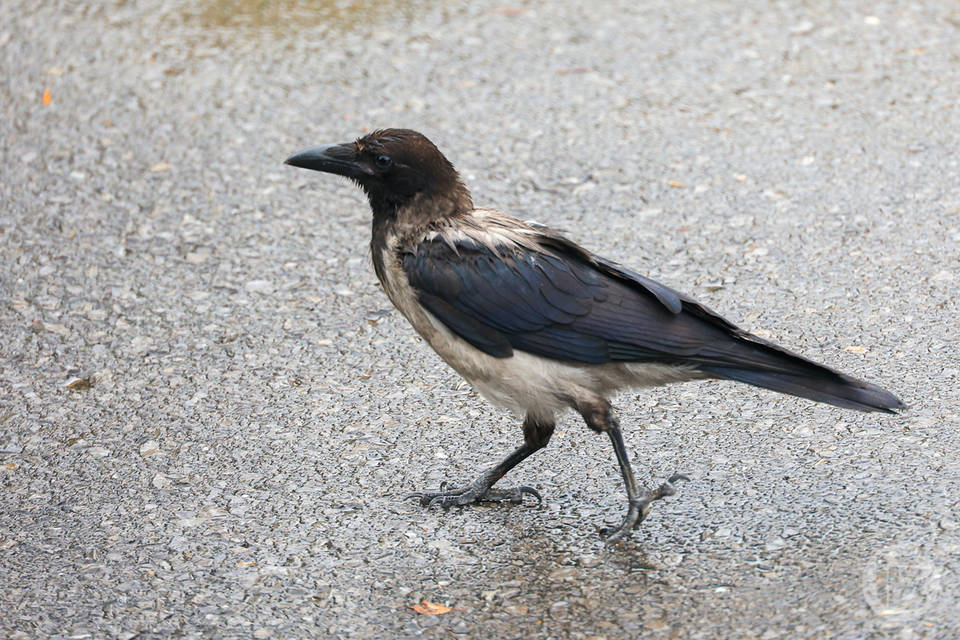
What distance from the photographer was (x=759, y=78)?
7.97 m

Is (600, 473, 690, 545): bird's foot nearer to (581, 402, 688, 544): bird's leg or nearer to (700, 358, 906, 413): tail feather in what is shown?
(581, 402, 688, 544): bird's leg

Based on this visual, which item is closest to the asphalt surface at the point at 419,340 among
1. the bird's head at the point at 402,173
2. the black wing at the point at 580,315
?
the black wing at the point at 580,315

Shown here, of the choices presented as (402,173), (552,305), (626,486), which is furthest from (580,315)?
(402,173)

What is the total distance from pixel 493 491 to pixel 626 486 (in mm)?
525

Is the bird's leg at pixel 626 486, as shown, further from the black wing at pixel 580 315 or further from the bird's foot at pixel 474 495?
the bird's foot at pixel 474 495

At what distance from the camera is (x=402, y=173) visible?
14.9 ft

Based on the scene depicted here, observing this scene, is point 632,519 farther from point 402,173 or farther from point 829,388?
point 402,173

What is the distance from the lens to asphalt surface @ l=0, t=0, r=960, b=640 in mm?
4027

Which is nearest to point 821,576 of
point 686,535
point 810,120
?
point 686,535

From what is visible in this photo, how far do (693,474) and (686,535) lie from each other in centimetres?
39

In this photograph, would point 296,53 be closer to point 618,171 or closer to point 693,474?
point 618,171

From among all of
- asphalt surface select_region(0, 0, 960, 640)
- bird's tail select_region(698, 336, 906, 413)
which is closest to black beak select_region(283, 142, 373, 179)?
asphalt surface select_region(0, 0, 960, 640)

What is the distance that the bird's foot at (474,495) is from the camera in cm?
455

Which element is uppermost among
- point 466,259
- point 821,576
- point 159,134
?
point 466,259
